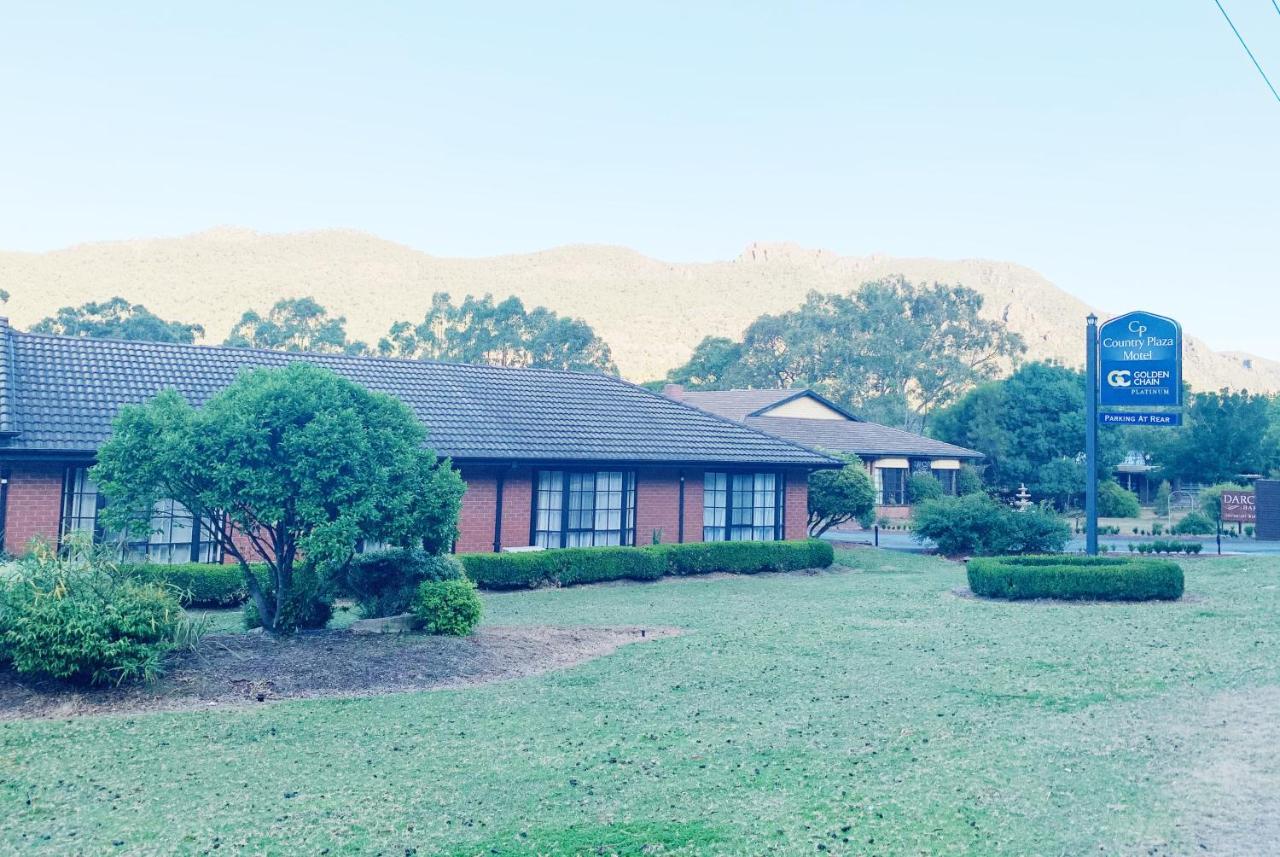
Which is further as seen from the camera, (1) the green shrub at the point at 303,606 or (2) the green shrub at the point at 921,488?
(2) the green shrub at the point at 921,488

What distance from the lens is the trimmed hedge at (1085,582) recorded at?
20.0m

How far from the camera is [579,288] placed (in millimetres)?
140875

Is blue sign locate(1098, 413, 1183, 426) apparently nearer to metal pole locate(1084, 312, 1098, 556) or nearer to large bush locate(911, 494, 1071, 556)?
metal pole locate(1084, 312, 1098, 556)

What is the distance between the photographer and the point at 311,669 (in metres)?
12.2

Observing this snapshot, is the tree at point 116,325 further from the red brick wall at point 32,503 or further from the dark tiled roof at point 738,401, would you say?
the red brick wall at point 32,503

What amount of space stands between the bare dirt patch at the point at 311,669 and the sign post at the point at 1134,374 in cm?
1424

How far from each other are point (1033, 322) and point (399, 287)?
8969 cm

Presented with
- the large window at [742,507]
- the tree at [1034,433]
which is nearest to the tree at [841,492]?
the large window at [742,507]

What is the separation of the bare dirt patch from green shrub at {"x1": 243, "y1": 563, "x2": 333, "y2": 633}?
10.3 inches

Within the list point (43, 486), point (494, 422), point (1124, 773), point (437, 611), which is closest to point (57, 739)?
point (437, 611)

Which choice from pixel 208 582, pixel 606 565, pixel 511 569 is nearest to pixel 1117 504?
pixel 606 565

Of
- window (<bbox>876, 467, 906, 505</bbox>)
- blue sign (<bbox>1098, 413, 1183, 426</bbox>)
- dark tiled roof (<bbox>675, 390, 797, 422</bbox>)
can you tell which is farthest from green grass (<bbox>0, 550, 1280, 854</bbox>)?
window (<bbox>876, 467, 906, 505</bbox>)

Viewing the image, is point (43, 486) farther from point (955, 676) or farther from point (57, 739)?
point (955, 676)

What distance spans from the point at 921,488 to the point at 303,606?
3921 centimetres
